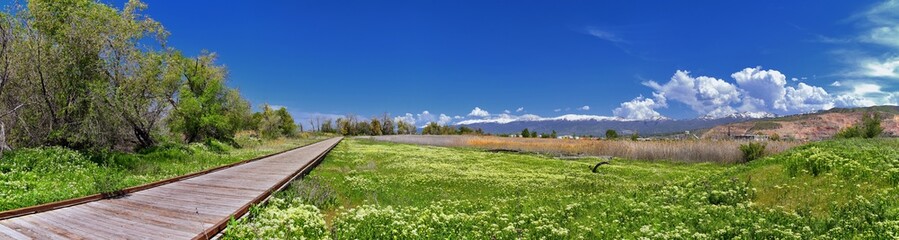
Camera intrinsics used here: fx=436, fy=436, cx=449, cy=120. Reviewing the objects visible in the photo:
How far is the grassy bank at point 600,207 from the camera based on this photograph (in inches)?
381

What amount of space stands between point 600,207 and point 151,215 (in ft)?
41.8

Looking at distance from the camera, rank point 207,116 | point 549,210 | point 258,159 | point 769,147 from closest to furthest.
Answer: point 549,210
point 258,159
point 769,147
point 207,116

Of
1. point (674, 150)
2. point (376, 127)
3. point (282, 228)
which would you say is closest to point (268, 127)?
point (376, 127)

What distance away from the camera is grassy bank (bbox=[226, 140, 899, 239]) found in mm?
9688

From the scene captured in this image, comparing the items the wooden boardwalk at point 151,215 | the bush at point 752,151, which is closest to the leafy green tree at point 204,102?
the wooden boardwalk at point 151,215

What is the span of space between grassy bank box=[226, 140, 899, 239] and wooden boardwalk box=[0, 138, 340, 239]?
88 centimetres

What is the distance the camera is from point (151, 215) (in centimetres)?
1026

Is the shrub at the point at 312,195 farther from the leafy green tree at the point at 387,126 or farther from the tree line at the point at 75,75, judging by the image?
the leafy green tree at the point at 387,126

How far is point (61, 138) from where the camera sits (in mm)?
20766

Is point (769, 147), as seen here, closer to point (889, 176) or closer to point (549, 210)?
point (889, 176)

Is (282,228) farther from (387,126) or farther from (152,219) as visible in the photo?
(387,126)

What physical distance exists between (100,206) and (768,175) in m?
23.5

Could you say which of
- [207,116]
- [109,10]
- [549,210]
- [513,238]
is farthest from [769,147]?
[207,116]

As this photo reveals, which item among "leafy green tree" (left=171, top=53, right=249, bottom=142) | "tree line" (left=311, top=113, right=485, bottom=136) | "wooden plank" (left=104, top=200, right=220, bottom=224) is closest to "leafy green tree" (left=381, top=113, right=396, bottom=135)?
"tree line" (left=311, top=113, right=485, bottom=136)
